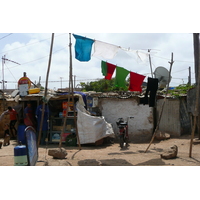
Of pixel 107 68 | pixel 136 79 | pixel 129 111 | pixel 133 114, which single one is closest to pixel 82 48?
pixel 107 68

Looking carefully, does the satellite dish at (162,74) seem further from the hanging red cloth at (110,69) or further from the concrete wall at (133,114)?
the concrete wall at (133,114)

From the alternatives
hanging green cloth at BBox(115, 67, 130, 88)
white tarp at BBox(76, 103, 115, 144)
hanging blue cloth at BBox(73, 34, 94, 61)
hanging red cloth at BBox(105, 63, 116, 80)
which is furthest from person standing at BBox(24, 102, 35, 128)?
hanging green cloth at BBox(115, 67, 130, 88)

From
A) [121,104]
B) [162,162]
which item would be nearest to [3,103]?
[121,104]

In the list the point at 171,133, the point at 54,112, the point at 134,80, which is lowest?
the point at 171,133

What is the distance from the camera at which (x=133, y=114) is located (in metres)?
11.6

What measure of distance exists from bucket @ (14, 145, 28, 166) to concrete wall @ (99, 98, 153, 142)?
7.25 metres

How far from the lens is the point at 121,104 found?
1174cm

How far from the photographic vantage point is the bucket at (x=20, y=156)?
4.67 metres

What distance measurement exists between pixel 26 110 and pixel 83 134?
2671 millimetres

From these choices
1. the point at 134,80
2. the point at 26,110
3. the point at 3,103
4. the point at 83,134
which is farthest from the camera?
the point at 3,103

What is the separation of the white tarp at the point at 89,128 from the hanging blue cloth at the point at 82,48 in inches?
93.0

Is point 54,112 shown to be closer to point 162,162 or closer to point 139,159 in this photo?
point 139,159

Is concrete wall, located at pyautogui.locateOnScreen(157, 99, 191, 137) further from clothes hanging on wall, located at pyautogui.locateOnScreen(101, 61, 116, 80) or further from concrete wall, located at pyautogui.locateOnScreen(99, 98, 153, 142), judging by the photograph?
clothes hanging on wall, located at pyautogui.locateOnScreen(101, 61, 116, 80)

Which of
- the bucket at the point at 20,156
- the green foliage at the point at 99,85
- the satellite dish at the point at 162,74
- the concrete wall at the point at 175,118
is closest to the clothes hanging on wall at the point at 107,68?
the satellite dish at the point at 162,74
